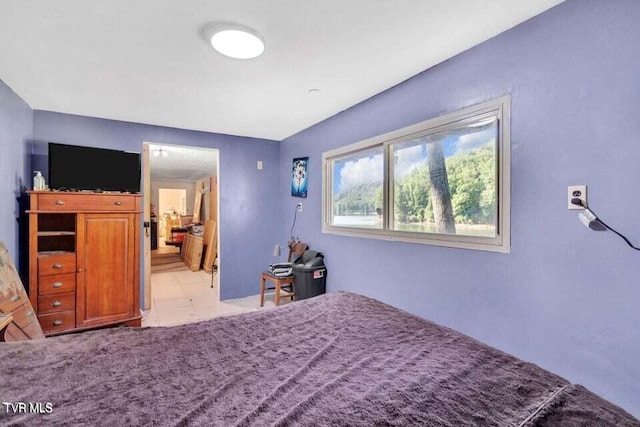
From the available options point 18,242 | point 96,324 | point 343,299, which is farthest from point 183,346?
point 18,242

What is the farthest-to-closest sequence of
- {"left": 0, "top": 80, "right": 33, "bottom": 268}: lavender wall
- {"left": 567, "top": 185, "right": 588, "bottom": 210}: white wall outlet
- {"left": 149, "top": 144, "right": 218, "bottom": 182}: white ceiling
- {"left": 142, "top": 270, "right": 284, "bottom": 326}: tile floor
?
{"left": 149, "top": 144, "right": 218, "bottom": 182}: white ceiling → {"left": 142, "top": 270, "right": 284, "bottom": 326}: tile floor → {"left": 0, "top": 80, "right": 33, "bottom": 268}: lavender wall → {"left": 567, "top": 185, "right": 588, "bottom": 210}: white wall outlet

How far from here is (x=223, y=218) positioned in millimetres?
4043

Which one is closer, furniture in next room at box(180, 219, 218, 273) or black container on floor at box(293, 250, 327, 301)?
black container on floor at box(293, 250, 327, 301)

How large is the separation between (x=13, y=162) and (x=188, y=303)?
2342mm

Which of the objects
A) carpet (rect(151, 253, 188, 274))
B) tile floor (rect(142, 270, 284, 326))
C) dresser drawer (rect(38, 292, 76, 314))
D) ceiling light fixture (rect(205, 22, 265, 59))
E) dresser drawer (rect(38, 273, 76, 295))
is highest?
ceiling light fixture (rect(205, 22, 265, 59))

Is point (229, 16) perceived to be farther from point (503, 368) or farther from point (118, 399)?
point (503, 368)

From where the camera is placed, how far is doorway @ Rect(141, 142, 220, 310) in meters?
4.03

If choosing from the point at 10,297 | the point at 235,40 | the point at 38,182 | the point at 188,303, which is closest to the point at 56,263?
the point at 10,297

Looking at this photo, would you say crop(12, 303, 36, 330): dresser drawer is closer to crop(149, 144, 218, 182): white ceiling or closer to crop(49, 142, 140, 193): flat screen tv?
crop(49, 142, 140, 193): flat screen tv

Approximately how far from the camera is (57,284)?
267 cm

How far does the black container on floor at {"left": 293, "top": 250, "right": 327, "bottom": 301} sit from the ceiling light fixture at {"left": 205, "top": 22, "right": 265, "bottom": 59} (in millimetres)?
2192

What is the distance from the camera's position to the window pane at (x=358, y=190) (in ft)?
9.27

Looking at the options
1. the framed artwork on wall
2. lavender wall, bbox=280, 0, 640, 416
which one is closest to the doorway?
the framed artwork on wall

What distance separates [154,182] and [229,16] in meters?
8.90
